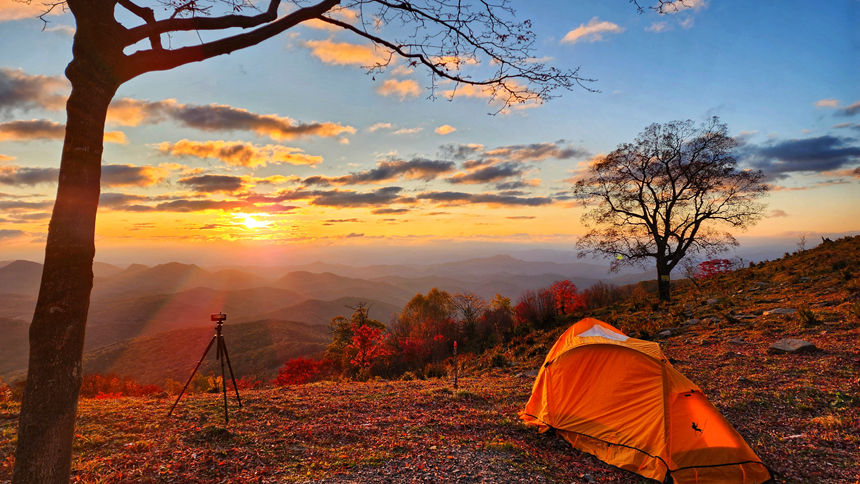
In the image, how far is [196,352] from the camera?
354 feet

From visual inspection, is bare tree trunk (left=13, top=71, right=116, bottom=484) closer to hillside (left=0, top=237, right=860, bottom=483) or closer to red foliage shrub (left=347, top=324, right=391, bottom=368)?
hillside (left=0, top=237, right=860, bottom=483)

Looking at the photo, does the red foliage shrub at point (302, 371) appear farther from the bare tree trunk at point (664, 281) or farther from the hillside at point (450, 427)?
the bare tree trunk at point (664, 281)

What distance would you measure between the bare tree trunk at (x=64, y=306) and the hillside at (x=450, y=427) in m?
2.55

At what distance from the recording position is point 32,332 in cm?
331

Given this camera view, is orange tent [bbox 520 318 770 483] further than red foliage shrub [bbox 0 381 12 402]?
No

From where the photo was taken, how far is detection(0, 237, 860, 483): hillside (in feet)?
19.2

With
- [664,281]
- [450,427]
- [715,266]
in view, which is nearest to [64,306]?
[450,427]

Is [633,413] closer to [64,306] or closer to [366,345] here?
[64,306]

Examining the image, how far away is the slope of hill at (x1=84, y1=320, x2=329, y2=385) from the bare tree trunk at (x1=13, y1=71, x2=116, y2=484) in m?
83.7

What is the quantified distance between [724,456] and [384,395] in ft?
26.6

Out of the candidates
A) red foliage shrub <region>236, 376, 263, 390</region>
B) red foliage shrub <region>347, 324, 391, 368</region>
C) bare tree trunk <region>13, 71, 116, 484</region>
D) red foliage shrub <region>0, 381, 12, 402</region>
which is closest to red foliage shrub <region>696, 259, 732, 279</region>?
red foliage shrub <region>347, 324, 391, 368</region>

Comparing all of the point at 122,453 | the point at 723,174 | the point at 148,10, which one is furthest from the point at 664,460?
the point at 723,174

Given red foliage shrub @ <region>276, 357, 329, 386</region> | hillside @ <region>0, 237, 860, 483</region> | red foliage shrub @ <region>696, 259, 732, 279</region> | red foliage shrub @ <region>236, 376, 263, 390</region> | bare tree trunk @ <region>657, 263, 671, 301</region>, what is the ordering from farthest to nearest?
1. red foliage shrub @ <region>696, 259, 732, 279</region>
2. red foliage shrub @ <region>276, 357, 329, 386</region>
3. bare tree trunk @ <region>657, 263, 671, 301</region>
4. red foliage shrub @ <region>236, 376, 263, 390</region>
5. hillside @ <region>0, 237, 860, 483</region>

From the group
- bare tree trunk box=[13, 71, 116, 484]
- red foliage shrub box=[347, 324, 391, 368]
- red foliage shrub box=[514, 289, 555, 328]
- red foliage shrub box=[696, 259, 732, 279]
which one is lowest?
red foliage shrub box=[347, 324, 391, 368]
